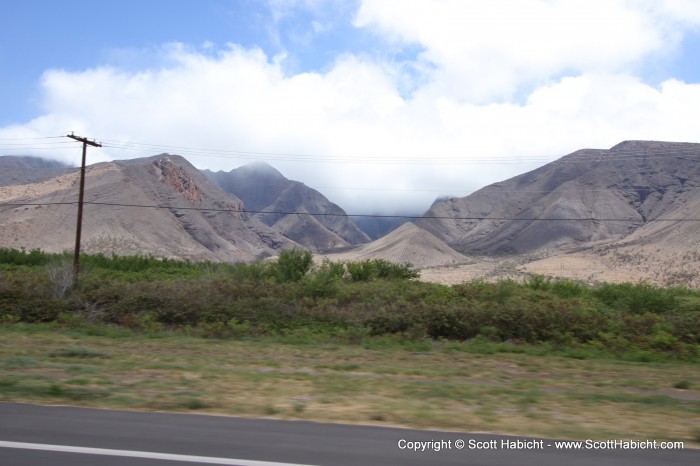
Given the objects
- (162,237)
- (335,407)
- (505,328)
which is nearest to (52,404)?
(335,407)

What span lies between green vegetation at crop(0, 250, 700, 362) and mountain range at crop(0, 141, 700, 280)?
1116 inches

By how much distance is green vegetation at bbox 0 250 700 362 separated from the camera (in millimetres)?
20766

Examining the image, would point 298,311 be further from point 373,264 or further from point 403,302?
point 373,264

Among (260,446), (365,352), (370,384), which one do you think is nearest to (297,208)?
(365,352)

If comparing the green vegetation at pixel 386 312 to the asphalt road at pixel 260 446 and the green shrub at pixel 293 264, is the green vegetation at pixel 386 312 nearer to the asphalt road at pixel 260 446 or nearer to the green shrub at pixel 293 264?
the green shrub at pixel 293 264

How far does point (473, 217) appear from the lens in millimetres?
98562

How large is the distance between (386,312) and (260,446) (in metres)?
17.4

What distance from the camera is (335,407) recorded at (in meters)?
9.28

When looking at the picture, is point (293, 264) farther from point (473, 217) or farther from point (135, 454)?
point (473, 217)

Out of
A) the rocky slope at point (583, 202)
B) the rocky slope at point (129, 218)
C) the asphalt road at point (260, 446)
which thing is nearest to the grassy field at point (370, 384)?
the asphalt road at point (260, 446)

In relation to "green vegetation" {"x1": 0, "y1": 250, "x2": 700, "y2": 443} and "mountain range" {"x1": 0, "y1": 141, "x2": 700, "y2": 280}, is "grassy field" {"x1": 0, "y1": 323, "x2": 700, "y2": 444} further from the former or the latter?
"mountain range" {"x1": 0, "y1": 141, "x2": 700, "y2": 280}

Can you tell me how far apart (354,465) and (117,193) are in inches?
3443

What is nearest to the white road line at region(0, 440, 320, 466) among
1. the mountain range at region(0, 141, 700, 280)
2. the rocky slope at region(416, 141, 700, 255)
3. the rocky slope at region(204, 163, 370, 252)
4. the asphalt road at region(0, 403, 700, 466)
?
the asphalt road at region(0, 403, 700, 466)

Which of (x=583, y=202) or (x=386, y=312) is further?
(x=583, y=202)
